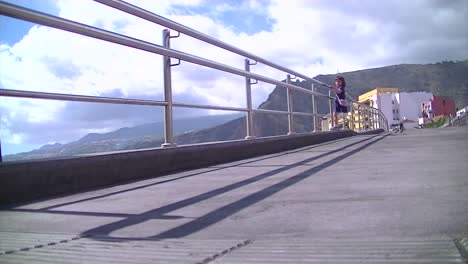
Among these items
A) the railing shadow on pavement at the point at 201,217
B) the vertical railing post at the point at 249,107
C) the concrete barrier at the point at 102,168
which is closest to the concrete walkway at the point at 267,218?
the railing shadow on pavement at the point at 201,217

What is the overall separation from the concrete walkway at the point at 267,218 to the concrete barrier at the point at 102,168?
21 centimetres

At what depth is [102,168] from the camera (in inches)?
211

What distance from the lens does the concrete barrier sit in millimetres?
4336

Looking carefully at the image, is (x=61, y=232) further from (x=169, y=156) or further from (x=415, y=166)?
(x=415, y=166)

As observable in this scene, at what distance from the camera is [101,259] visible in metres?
2.63

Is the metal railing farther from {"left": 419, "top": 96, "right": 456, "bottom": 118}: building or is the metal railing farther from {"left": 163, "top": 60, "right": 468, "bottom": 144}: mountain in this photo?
{"left": 419, "top": 96, "right": 456, "bottom": 118}: building

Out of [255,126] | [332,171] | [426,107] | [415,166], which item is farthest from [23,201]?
[426,107]

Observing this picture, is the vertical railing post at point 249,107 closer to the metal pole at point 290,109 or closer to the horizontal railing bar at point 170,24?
the horizontal railing bar at point 170,24

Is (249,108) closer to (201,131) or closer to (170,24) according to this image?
(201,131)

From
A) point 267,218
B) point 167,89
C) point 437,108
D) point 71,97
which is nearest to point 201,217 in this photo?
point 267,218

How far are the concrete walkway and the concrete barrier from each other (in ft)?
0.68

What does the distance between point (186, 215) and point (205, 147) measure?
357cm

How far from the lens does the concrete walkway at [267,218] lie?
260 centimetres

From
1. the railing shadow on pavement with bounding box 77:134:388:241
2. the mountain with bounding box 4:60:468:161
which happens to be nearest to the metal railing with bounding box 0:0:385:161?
the mountain with bounding box 4:60:468:161
